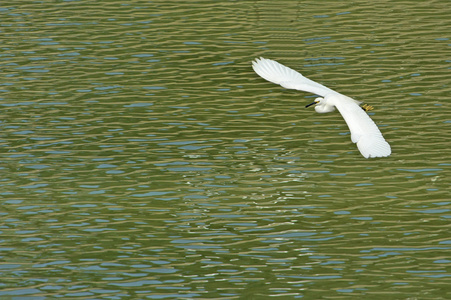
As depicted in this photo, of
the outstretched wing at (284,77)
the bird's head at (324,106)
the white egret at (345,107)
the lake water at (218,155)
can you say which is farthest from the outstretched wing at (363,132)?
the outstretched wing at (284,77)

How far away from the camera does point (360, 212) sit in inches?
666

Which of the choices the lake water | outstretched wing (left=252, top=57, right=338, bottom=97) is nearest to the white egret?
outstretched wing (left=252, top=57, right=338, bottom=97)

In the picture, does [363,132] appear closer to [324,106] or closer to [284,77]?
[324,106]

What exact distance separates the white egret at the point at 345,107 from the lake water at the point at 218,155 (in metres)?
1.03

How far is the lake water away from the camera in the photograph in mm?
14742

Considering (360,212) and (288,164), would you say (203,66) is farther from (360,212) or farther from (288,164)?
(360,212)

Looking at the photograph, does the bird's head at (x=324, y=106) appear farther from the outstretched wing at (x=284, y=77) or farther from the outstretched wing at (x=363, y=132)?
the outstretched wing at (x=284, y=77)

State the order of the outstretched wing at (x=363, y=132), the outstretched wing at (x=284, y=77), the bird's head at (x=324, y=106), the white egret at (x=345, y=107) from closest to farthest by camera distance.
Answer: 1. the outstretched wing at (x=363, y=132)
2. the white egret at (x=345, y=107)
3. the bird's head at (x=324, y=106)
4. the outstretched wing at (x=284, y=77)

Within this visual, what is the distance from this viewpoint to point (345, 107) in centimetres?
1928

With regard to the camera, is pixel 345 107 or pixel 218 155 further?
pixel 218 155

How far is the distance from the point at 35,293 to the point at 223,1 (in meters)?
19.7

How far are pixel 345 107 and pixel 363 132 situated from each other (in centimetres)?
182

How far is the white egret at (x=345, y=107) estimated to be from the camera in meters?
17.0

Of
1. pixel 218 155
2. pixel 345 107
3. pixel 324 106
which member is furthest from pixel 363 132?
pixel 218 155
